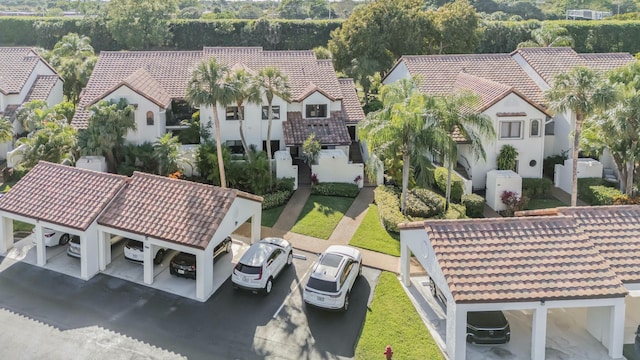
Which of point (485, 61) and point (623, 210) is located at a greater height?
point (485, 61)

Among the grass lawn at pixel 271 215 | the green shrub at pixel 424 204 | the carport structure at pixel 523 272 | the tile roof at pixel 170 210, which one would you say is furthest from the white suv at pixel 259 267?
the green shrub at pixel 424 204

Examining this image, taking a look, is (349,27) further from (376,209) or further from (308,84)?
(376,209)

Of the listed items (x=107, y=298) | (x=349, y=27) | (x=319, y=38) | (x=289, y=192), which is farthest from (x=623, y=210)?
(x=319, y=38)

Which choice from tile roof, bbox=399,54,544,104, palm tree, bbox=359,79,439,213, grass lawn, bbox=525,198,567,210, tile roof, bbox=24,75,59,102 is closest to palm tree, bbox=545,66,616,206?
palm tree, bbox=359,79,439,213

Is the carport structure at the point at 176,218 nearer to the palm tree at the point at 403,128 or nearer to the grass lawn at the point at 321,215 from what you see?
the grass lawn at the point at 321,215

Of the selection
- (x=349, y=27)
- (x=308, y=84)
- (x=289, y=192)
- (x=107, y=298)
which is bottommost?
(x=107, y=298)

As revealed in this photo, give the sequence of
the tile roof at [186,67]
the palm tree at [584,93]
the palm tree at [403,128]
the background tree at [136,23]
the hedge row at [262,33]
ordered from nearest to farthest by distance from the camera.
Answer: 1. the palm tree at [584,93]
2. the palm tree at [403,128]
3. the tile roof at [186,67]
4. the background tree at [136,23]
5. the hedge row at [262,33]
